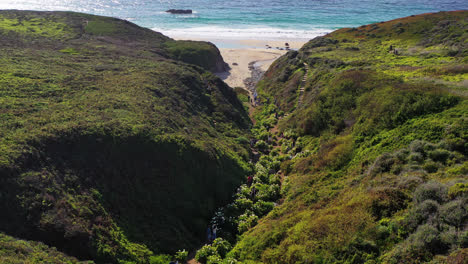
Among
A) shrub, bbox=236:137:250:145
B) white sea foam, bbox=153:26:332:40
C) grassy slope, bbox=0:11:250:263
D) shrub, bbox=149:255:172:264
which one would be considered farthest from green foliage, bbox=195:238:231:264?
white sea foam, bbox=153:26:332:40

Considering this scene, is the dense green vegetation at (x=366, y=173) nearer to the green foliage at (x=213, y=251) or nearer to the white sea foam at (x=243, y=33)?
the green foliage at (x=213, y=251)

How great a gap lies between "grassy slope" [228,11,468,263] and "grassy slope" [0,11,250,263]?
5.24m

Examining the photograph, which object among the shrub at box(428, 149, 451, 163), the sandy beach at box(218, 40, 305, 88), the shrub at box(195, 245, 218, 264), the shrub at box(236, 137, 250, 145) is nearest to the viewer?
the shrub at box(428, 149, 451, 163)

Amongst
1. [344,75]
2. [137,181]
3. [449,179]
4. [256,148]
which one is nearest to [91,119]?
[137,181]

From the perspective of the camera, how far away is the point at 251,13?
137375 millimetres

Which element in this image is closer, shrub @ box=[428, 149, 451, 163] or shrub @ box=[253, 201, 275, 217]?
shrub @ box=[428, 149, 451, 163]

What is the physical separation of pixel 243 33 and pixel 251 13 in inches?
1449

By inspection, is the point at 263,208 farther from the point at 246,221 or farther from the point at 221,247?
the point at 221,247

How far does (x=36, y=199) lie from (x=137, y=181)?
606cm

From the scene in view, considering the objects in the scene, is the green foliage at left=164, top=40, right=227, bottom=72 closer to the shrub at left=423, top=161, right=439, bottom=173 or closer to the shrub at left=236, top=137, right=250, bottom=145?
the shrub at left=236, top=137, right=250, bottom=145

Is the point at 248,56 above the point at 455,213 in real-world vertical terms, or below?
above

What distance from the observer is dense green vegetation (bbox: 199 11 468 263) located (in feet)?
39.5

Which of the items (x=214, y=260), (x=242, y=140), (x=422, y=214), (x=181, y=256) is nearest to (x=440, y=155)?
(x=422, y=214)

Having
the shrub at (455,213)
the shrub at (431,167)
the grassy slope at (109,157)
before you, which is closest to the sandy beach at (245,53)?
the grassy slope at (109,157)
